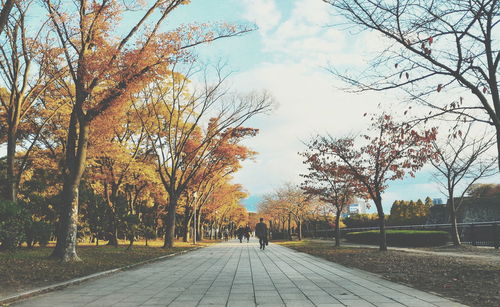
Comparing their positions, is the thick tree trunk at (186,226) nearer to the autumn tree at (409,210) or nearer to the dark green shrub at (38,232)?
the dark green shrub at (38,232)

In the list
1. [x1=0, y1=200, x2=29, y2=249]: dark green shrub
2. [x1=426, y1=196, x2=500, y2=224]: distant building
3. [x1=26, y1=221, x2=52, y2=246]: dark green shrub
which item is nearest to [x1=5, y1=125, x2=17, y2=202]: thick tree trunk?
[x1=0, y1=200, x2=29, y2=249]: dark green shrub

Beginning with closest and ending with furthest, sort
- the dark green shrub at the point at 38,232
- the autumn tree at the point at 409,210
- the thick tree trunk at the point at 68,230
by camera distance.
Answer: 1. the thick tree trunk at the point at 68,230
2. the dark green shrub at the point at 38,232
3. the autumn tree at the point at 409,210

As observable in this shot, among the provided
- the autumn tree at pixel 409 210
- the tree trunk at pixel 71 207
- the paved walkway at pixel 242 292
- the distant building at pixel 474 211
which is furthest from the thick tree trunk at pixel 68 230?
the autumn tree at pixel 409 210

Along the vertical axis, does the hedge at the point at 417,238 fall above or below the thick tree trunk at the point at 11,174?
below

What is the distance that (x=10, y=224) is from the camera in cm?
1241

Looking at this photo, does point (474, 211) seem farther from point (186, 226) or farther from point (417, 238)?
point (186, 226)

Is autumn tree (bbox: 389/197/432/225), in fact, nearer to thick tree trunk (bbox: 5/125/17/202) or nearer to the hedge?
the hedge

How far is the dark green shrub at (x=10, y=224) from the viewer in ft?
39.4

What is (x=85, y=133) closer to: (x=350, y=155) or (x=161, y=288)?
(x=161, y=288)

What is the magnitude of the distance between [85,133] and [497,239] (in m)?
18.3

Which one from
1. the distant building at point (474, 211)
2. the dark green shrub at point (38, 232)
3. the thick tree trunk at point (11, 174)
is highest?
the thick tree trunk at point (11, 174)

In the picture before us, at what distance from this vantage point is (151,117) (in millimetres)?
22125

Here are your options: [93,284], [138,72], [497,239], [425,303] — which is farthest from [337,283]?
[497,239]

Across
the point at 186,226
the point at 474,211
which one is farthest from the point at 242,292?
the point at 186,226
